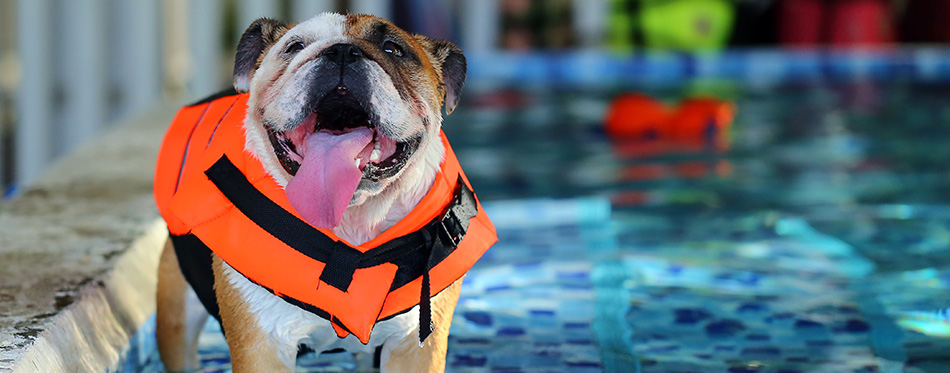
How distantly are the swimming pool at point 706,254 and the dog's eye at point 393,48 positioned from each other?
2.50 feet

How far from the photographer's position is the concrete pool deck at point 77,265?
1819mm

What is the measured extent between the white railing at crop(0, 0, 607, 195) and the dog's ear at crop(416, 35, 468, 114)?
4.07 m

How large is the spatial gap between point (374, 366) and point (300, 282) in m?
0.56

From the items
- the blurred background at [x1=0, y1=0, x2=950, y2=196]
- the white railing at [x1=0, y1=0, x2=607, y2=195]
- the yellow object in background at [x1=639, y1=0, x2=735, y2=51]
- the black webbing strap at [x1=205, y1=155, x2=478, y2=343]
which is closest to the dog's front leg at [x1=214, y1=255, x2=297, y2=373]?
the black webbing strap at [x1=205, y1=155, x2=478, y2=343]

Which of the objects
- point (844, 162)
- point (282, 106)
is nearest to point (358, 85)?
point (282, 106)

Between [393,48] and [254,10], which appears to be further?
[254,10]

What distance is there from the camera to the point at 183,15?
661cm

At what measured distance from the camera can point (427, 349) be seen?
178cm

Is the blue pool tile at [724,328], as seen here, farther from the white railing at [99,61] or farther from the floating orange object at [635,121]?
the white railing at [99,61]

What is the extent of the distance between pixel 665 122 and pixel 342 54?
4.32 metres

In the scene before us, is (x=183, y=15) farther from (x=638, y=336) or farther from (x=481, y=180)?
(x=638, y=336)

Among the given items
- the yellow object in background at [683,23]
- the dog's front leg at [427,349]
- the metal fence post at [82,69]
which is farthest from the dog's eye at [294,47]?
the yellow object in background at [683,23]

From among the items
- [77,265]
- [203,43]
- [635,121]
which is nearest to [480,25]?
[203,43]

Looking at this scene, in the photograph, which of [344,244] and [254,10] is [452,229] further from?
[254,10]
